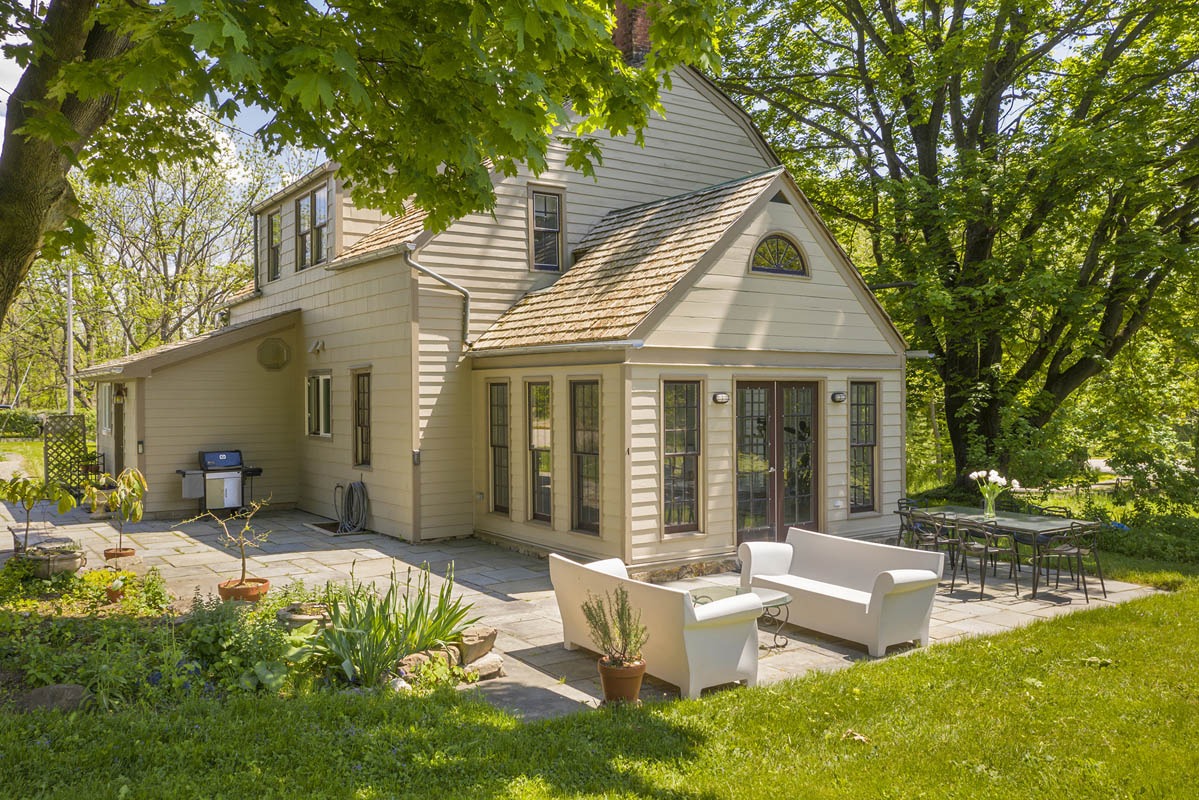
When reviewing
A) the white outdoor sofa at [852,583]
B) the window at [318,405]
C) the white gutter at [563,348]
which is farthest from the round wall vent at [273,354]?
the white outdoor sofa at [852,583]

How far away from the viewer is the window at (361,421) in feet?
45.8

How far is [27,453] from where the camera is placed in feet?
107

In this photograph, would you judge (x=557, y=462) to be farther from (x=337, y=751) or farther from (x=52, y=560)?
(x=337, y=751)

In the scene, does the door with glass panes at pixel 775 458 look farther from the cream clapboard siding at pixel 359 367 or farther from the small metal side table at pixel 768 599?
the cream clapboard siding at pixel 359 367

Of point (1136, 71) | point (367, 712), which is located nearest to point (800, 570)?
point (367, 712)

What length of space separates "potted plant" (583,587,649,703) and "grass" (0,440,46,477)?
71.3 feet

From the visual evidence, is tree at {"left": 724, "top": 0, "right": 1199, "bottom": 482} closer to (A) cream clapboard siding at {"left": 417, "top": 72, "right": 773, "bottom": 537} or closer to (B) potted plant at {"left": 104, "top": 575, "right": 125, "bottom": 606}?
(A) cream clapboard siding at {"left": 417, "top": 72, "right": 773, "bottom": 537}

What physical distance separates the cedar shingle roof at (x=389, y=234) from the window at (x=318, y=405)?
8.00 feet

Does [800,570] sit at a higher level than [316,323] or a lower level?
lower

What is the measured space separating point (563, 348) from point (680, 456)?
2.08m

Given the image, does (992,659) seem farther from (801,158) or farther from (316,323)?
(801,158)

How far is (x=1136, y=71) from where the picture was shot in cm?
1531

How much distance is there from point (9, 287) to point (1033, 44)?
60.4ft

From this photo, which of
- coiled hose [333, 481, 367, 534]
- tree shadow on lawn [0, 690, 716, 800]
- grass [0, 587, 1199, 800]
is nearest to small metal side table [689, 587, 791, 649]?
grass [0, 587, 1199, 800]
